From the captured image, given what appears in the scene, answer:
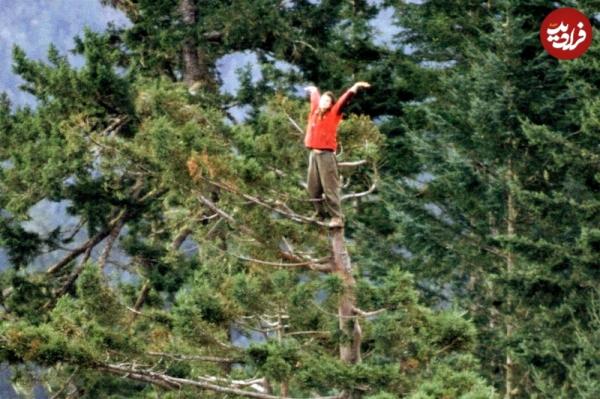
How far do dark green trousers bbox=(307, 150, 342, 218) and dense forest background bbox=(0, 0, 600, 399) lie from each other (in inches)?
10.8

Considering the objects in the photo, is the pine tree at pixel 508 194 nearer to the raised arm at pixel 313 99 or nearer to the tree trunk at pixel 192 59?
the tree trunk at pixel 192 59

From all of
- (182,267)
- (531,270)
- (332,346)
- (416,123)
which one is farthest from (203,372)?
(416,123)

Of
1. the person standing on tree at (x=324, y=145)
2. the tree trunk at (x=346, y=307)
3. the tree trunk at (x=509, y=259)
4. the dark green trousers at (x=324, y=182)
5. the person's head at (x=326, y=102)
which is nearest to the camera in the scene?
the person's head at (x=326, y=102)

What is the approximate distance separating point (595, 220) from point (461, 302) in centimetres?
338

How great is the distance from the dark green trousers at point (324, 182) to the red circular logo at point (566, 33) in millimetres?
11434

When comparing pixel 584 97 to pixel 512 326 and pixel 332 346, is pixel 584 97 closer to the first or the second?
pixel 512 326

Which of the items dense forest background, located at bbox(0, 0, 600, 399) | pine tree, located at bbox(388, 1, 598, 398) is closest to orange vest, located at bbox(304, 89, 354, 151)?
dense forest background, located at bbox(0, 0, 600, 399)

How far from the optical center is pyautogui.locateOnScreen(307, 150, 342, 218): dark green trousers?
1164 centimetres

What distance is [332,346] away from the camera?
13094mm

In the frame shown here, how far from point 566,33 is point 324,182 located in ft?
40.3

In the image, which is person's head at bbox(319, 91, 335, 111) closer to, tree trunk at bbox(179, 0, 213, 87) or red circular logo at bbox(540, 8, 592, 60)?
red circular logo at bbox(540, 8, 592, 60)

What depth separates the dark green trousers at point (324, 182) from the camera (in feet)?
38.2

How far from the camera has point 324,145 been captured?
11.6m

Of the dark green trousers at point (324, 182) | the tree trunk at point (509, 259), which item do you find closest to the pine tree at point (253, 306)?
the dark green trousers at point (324, 182)
